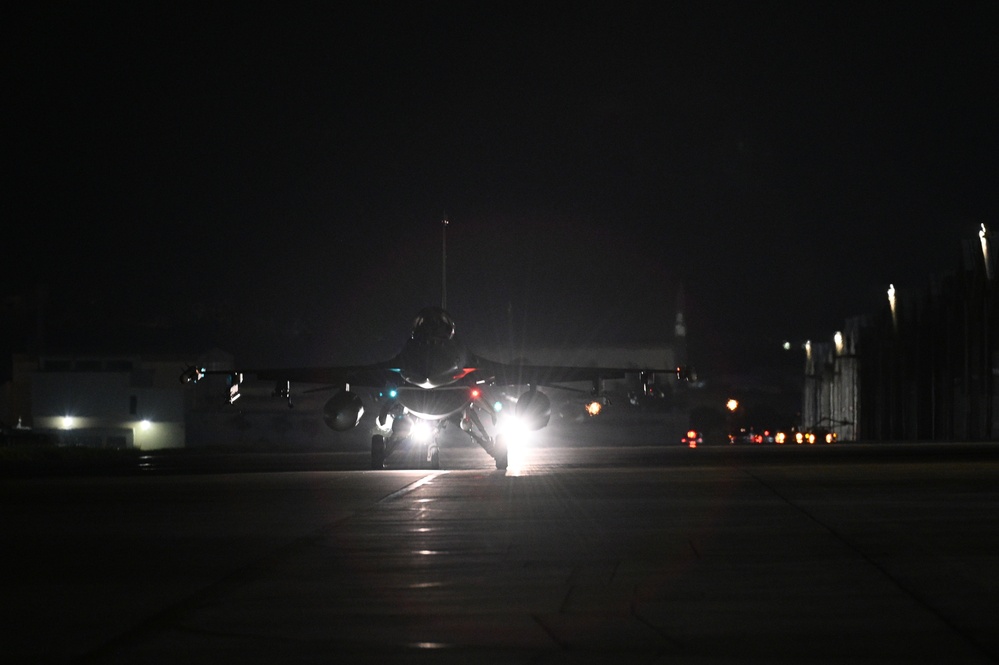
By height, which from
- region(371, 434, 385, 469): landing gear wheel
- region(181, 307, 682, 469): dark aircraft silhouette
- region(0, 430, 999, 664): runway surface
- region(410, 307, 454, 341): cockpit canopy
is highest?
region(410, 307, 454, 341): cockpit canopy

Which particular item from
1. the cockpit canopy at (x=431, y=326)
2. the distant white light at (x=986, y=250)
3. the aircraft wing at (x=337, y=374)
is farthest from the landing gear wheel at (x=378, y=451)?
the distant white light at (x=986, y=250)

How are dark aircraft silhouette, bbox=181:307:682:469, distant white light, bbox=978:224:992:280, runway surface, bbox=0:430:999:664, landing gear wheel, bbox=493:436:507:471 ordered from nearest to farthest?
1. runway surface, bbox=0:430:999:664
2. landing gear wheel, bbox=493:436:507:471
3. dark aircraft silhouette, bbox=181:307:682:469
4. distant white light, bbox=978:224:992:280

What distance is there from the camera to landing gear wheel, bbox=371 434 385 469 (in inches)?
1185

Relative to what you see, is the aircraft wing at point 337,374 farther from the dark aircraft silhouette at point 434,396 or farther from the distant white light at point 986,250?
the distant white light at point 986,250

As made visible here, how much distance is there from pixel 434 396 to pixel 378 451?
1901mm

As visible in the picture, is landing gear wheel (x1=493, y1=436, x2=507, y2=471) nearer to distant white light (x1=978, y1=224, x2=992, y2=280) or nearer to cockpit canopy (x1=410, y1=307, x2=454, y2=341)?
cockpit canopy (x1=410, y1=307, x2=454, y2=341)

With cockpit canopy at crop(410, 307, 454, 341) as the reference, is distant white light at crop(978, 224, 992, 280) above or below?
above

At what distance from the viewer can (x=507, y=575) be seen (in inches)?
419

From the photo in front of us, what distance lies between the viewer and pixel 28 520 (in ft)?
53.2

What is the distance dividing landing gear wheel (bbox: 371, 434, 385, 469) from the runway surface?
30.5 ft

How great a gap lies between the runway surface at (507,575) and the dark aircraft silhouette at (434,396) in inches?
321

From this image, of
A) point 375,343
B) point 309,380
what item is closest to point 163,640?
point 309,380

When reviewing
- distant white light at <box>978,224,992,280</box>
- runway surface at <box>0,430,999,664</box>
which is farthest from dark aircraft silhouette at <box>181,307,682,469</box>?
distant white light at <box>978,224,992,280</box>

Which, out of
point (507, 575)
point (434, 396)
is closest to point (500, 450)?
point (434, 396)
